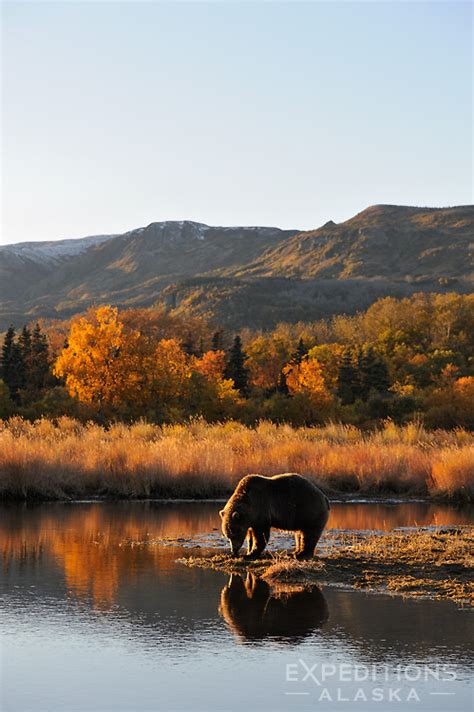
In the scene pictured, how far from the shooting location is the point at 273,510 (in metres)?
13.8

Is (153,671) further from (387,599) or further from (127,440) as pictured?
(127,440)

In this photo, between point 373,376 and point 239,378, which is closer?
point 239,378

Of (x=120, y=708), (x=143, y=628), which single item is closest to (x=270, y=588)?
(x=143, y=628)

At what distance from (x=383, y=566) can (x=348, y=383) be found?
2610 inches

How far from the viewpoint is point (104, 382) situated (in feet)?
180

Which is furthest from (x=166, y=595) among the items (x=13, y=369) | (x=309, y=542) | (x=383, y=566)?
(x=13, y=369)

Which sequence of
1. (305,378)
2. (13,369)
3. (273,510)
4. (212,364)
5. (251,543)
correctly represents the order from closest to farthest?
(273,510) < (251,543) < (13,369) < (305,378) < (212,364)

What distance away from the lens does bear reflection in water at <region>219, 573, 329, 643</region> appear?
10.1m

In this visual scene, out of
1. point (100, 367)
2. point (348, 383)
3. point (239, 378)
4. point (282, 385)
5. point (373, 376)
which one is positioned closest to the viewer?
point (100, 367)

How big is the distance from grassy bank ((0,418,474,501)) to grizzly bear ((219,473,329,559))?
10297mm

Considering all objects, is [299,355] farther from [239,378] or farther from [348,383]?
[239,378]

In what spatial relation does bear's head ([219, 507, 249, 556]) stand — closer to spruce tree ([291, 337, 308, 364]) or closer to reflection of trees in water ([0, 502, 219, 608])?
reflection of trees in water ([0, 502, 219, 608])

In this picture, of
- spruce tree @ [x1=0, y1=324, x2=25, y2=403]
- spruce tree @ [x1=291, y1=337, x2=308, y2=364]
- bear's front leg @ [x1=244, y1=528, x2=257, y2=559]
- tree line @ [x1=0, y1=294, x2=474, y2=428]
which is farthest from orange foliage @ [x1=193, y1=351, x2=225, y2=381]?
bear's front leg @ [x1=244, y1=528, x2=257, y2=559]

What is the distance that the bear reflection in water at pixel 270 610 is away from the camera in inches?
396
